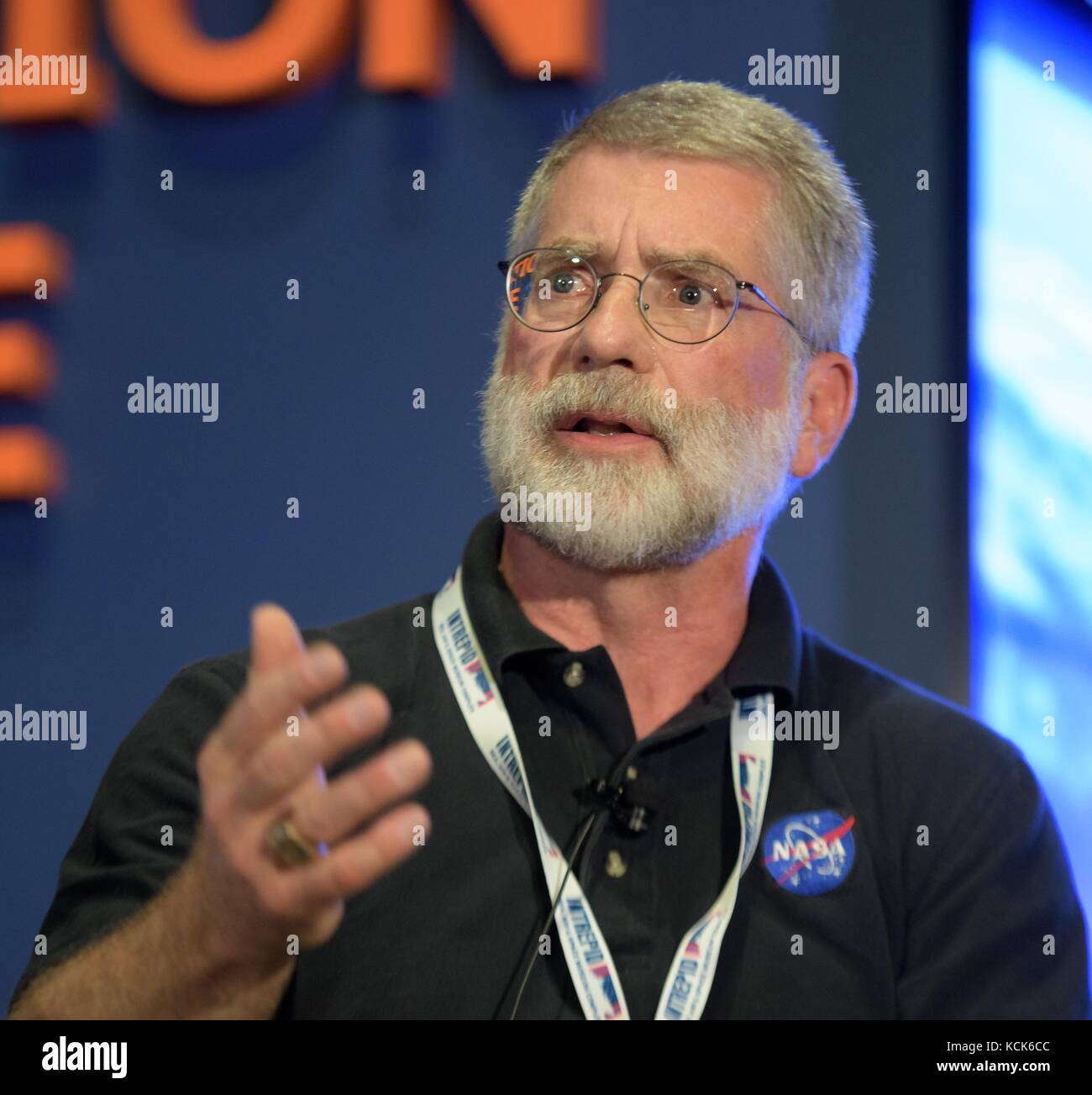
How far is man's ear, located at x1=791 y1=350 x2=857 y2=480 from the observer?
1979 mm

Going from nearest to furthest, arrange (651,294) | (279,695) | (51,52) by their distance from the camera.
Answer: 1. (279,695)
2. (651,294)
3. (51,52)

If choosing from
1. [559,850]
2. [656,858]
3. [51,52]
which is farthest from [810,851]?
[51,52]

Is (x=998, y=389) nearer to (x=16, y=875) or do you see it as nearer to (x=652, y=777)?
(x=652, y=777)

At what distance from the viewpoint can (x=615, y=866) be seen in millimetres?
1520

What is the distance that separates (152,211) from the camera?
2.49 m

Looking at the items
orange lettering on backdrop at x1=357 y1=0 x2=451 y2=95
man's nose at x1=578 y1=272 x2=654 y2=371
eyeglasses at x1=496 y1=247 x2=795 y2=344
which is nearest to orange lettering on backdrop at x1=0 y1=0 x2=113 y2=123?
orange lettering on backdrop at x1=357 y1=0 x2=451 y2=95

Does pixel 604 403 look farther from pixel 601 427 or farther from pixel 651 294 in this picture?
pixel 651 294

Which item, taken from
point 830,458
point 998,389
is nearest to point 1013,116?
point 998,389

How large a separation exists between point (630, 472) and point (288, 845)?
76 cm

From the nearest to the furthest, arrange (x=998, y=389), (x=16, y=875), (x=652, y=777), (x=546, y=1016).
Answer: (x=546, y=1016)
(x=652, y=777)
(x=998, y=389)
(x=16, y=875)

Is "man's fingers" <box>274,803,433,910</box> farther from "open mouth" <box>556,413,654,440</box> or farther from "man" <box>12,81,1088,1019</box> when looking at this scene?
"open mouth" <box>556,413,654,440</box>

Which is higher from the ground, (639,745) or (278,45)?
A: (278,45)

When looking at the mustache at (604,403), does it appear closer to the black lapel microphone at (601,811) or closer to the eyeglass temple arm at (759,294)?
the eyeglass temple arm at (759,294)

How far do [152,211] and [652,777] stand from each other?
156 cm
